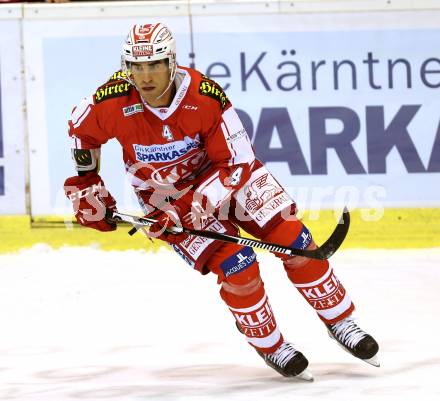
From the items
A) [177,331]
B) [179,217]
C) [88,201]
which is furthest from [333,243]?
[177,331]

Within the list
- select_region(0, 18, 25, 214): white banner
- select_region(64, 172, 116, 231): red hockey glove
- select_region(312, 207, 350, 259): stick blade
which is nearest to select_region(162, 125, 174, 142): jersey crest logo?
select_region(64, 172, 116, 231): red hockey glove

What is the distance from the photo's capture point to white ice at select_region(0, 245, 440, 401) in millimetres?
4273

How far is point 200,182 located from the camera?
453cm

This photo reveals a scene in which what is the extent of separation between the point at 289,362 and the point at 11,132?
10.1ft

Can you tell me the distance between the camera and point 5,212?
689 centimetres

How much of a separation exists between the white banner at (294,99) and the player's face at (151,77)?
262cm

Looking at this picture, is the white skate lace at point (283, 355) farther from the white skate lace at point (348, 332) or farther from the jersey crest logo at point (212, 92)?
the jersey crest logo at point (212, 92)

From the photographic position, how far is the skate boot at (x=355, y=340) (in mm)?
4406

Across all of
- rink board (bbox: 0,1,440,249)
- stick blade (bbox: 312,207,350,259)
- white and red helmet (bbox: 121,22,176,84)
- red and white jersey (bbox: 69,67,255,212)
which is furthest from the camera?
rink board (bbox: 0,1,440,249)

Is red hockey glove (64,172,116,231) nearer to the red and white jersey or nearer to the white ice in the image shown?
the red and white jersey

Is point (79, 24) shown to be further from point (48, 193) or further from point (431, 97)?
point (431, 97)

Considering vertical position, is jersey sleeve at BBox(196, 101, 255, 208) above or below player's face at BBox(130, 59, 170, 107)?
below

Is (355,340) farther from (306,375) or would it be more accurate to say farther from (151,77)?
(151,77)

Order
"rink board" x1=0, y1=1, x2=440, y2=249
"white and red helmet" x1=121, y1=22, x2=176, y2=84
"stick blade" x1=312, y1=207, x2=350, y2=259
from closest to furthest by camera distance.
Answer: "white and red helmet" x1=121, y1=22, x2=176, y2=84, "stick blade" x1=312, y1=207, x2=350, y2=259, "rink board" x1=0, y1=1, x2=440, y2=249
